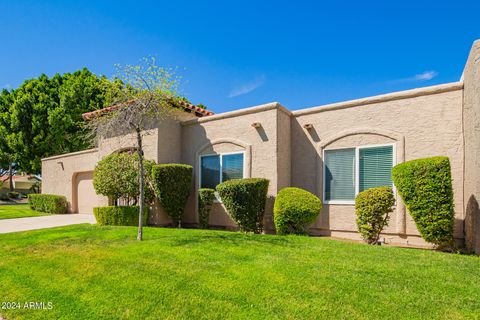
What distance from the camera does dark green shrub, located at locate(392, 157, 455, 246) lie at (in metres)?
6.89

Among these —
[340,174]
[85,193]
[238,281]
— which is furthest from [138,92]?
[85,193]

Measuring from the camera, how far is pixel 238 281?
4.62 metres

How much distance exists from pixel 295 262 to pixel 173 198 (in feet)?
23.8

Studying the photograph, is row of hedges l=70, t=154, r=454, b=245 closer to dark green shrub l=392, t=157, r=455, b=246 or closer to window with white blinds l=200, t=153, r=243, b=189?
dark green shrub l=392, t=157, r=455, b=246

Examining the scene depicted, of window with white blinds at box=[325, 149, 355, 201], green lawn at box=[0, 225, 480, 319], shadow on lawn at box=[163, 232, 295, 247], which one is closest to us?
green lawn at box=[0, 225, 480, 319]

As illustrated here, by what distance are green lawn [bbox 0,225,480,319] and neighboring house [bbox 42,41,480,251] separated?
295cm

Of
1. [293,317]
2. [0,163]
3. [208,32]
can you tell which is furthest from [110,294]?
[0,163]

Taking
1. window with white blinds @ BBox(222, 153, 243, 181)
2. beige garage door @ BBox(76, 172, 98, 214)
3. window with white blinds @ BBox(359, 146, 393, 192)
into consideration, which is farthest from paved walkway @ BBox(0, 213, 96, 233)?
window with white blinds @ BBox(359, 146, 393, 192)

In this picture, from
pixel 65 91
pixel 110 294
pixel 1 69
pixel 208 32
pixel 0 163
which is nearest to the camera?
pixel 110 294

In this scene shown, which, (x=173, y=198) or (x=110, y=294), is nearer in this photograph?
(x=110, y=294)

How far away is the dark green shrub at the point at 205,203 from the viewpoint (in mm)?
11359

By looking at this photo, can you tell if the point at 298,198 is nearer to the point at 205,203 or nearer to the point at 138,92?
the point at 205,203

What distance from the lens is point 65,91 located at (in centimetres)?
2609

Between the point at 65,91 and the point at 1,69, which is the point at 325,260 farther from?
the point at 65,91
